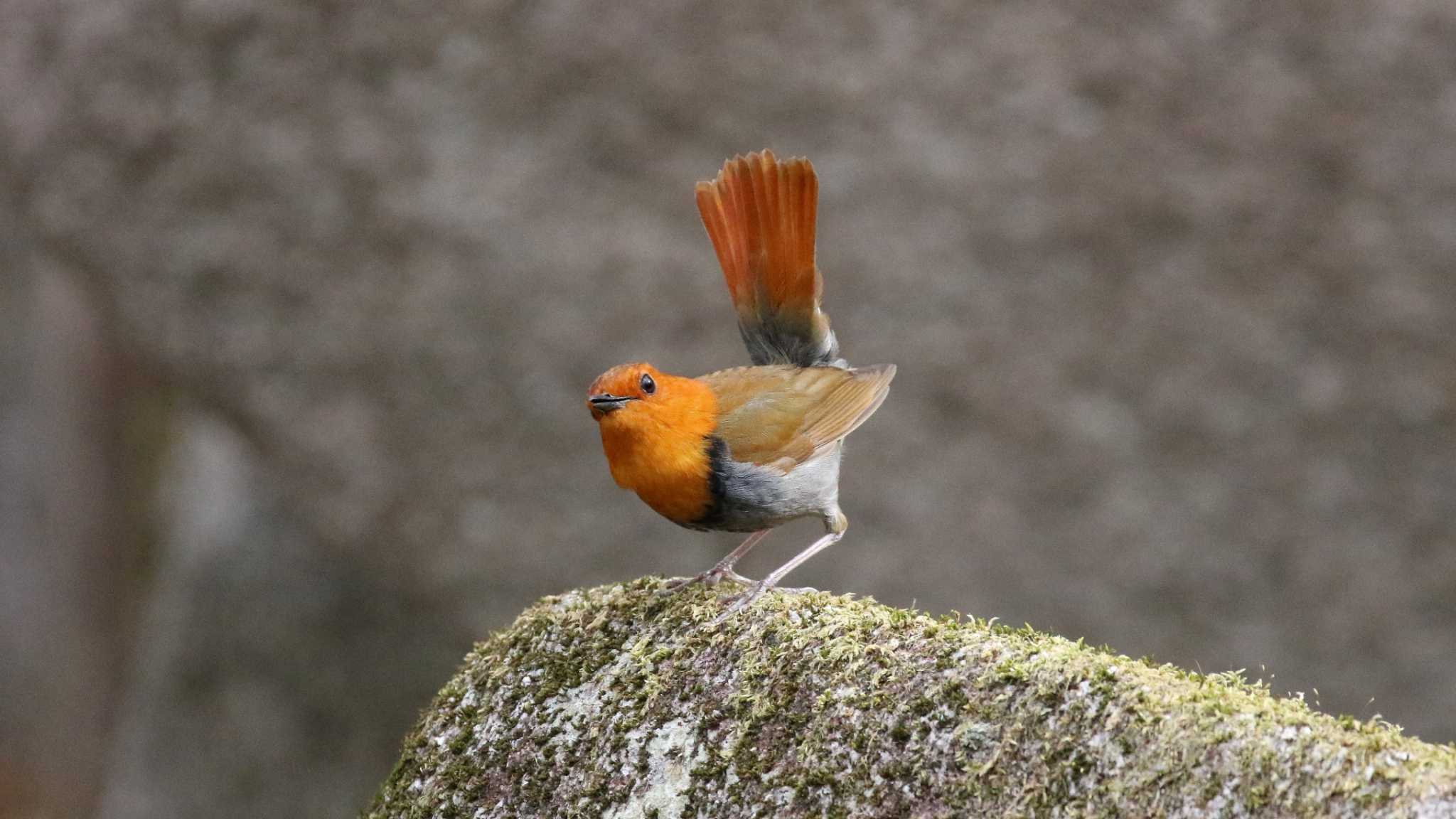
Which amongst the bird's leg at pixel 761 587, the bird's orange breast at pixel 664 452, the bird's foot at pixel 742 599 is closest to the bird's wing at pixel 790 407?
the bird's orange breast at pixel 664 452

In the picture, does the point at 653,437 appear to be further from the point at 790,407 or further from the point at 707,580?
the point at 790,407

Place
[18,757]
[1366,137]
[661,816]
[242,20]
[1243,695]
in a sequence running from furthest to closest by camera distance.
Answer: [18,757] < [242,20] < [1366,137] < [661,816] < [1243,695]

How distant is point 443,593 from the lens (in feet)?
19.7

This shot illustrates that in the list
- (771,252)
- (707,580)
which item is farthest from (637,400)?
(771,252)

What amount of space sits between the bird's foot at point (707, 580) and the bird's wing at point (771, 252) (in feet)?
2.61

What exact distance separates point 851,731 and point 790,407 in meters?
1.42

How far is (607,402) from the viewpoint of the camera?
2.95m

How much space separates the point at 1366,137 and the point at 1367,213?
31 centimetres

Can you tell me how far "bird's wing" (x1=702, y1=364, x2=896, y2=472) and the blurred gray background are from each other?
7.64 feet

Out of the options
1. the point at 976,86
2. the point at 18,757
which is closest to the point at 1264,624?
the point at 976,86

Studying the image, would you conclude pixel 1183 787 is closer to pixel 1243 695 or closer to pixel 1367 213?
pixel 1243 695

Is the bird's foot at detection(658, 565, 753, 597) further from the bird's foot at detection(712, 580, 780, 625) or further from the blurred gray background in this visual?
the blurred gray background

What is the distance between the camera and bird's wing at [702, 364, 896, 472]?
318 cm

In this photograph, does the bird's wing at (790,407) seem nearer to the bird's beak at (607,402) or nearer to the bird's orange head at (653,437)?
the bird's orange head at (653,437)
